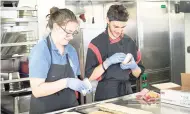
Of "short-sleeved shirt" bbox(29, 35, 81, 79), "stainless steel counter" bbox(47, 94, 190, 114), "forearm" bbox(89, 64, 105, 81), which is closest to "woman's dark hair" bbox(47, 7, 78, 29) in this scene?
"short-sleeved shirt" bbox(29, 35, 81, 79)

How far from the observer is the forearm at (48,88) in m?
2.19

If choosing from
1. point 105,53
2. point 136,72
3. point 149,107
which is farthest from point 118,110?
point 136,72

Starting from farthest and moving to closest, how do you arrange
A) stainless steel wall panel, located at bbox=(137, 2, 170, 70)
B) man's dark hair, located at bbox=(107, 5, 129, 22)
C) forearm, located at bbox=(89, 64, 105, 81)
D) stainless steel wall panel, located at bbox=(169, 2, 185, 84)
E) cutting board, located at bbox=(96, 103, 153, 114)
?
1. stainless steel wall panel, located at bbox=(169, 2, 185, 84)
2. stainless steel wall panel, located at bbox=(137, 2, 170, 70)
3. man's dark hair, located at bbox=(107, 5, 129, 22)
4. forearm, located at bbox=(89, 64, 105, 81)
5. cutting board, located at bbox=(96, 103, 153, 114)

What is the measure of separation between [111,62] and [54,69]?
0.70 meters

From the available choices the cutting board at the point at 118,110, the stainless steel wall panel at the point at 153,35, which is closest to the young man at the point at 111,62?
the stainless steel wall panel at the point at 153,35

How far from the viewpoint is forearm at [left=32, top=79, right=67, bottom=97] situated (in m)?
2.19

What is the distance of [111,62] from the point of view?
2770 millimetres

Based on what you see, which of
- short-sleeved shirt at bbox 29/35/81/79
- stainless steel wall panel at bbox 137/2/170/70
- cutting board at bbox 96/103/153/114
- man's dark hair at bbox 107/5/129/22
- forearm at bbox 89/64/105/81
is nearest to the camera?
cutting board at bbox 96/103/153/114

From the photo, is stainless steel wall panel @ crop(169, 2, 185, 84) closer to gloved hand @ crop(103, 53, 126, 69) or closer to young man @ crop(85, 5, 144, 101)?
young man @ crop(85, 5, 144, 101)

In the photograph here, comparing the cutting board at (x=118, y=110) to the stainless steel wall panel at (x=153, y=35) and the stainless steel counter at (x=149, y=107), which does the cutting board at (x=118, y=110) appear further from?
the stainless steel wall panel at (x=153, y=35)

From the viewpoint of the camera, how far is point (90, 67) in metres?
2.77

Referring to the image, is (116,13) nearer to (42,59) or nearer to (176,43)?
(42,59)

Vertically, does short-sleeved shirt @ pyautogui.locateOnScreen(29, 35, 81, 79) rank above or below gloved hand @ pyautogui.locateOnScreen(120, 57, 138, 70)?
above

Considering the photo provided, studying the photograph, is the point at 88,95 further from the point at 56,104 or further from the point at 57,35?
the point at 57,35
